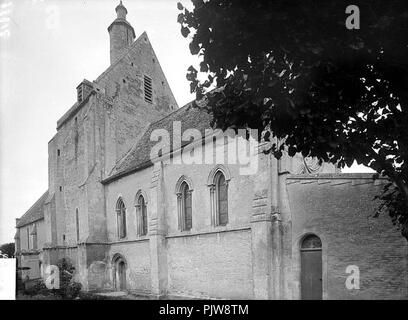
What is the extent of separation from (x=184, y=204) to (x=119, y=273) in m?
7.12

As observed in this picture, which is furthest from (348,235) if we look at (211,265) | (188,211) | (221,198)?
(188,211)

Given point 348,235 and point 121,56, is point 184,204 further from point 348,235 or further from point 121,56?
point 121,56

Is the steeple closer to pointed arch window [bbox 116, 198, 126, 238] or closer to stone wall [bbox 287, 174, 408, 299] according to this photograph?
pointed arch window [bbox 116, 198, 126, 238]

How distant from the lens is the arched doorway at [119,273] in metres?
19.9

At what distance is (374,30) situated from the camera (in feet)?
16.9

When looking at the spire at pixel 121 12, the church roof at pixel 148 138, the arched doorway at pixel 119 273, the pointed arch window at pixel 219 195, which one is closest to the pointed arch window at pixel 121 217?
the arched doorway at pixel 119 273

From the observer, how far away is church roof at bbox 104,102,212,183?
17808 mm

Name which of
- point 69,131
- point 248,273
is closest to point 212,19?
point 248,273

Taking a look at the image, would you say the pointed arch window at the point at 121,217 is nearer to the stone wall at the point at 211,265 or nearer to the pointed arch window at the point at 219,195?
the stone wall at the point at 211,265

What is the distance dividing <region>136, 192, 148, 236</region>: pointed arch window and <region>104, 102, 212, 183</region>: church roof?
1.75 metres

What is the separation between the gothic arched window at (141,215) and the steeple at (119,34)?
13499 millimetres
